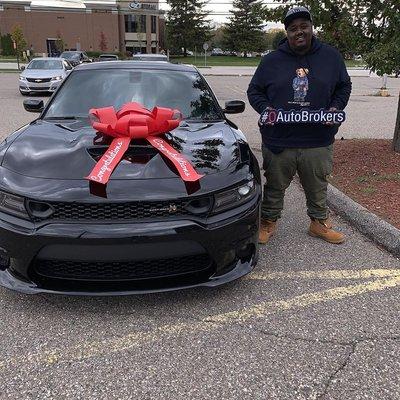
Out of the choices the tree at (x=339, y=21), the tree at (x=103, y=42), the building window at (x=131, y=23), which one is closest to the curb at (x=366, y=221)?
the tree at (x=339, y=21)

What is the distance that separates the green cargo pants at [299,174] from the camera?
12.8 ft

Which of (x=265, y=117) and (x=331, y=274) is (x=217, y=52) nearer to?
(x=265, y=117)

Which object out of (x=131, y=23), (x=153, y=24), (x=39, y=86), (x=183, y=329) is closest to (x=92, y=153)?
(x=183, y=329)

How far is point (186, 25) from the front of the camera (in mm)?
69938

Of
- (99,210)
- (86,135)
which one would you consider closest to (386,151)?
(86,135)

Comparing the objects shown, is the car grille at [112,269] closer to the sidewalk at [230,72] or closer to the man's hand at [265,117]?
the man's hand at [265,117]

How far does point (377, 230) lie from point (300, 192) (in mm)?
1591

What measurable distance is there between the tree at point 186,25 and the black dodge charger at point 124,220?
70.7 m

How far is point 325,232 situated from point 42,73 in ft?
50.9

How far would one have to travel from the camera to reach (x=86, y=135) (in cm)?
346

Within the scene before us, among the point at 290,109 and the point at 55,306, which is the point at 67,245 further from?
the point at 290,109

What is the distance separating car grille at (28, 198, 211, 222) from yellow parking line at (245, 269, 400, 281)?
3.45 feet

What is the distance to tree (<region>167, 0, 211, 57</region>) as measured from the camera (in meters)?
69.9

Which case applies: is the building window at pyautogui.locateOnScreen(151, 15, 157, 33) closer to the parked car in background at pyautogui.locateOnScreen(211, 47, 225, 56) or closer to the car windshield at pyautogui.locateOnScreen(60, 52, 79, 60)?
the parked car in background at pyautogui.locateOnScreen(211, 47, 225, 56)
